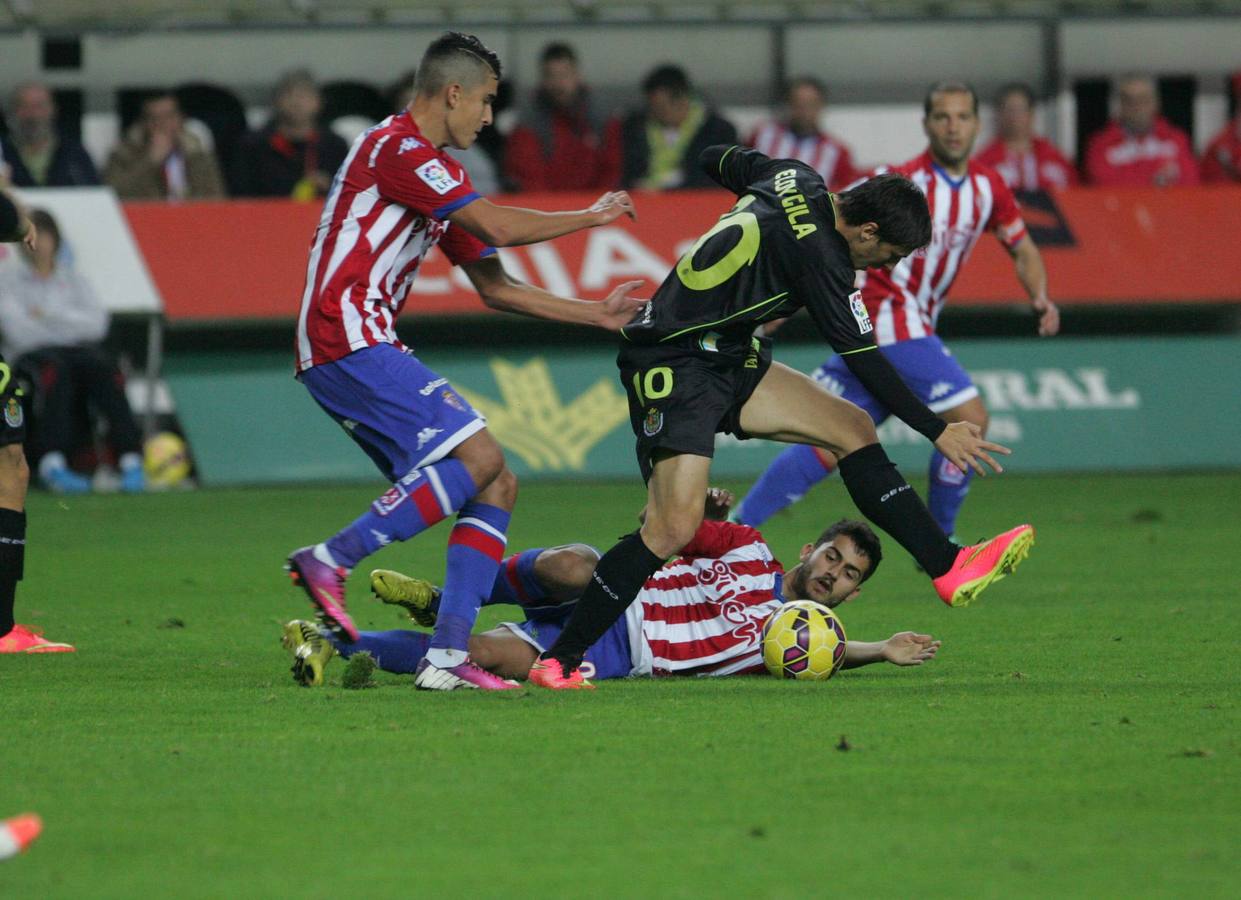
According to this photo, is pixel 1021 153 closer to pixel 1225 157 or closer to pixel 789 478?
pixel 1225 157

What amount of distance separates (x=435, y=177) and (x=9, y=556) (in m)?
2.13

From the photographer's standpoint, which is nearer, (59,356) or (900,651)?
(900,651)

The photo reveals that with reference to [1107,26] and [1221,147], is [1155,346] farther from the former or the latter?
[1107,26]

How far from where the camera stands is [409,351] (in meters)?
6.12

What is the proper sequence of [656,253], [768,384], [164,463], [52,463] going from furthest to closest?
[656,253], [164,463], [52,463], [768,384]

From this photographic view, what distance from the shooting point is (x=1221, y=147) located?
622 inches

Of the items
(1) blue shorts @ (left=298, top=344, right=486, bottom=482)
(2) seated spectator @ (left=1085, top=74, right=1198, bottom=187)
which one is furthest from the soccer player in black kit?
(2) seated spectator @ (left=1085, top=74, right=1198, bottom=187)

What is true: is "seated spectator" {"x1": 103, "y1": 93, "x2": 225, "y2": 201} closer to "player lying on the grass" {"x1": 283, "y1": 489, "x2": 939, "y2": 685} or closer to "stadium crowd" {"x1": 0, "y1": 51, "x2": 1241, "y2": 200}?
"stadium crowd" {"x1": 0, "y1": 51, "x2": 1241, "y2": 200}

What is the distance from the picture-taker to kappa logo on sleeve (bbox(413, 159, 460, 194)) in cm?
589

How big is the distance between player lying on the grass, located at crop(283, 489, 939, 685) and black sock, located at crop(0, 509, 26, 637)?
126 cm

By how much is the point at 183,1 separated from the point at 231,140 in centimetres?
141

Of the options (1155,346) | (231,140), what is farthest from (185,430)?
(1155,346)

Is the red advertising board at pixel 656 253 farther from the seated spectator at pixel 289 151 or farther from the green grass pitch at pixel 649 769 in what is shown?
the green grass pitch at pixel 649 769

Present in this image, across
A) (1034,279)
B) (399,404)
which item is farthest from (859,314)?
(1034,279)
